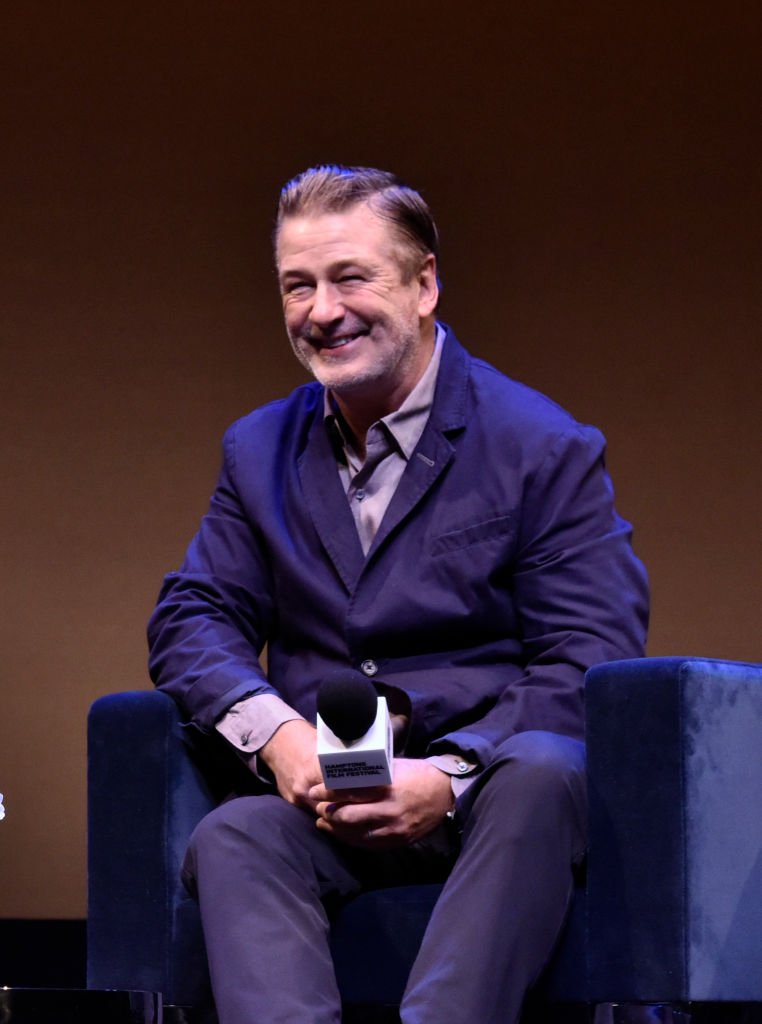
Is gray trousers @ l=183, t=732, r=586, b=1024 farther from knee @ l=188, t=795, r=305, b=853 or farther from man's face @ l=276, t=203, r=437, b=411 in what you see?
man's face @ l=276, t=203, r=437, b=411

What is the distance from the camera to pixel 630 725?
1.78m

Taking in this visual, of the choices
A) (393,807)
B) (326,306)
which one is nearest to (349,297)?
(326,306)

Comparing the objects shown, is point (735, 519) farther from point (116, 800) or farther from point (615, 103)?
point (116, 800)

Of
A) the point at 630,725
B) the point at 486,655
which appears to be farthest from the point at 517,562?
the point at 630,725

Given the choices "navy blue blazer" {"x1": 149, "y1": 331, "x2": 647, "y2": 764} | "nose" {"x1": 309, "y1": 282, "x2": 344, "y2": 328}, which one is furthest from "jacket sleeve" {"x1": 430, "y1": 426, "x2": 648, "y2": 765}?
"nose" {"x1": 309, "y1": 282, "x2": 344, "y2": 328}

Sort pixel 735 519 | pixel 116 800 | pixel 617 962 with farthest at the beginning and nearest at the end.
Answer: pixel 735 519 < pixel 116 800 < pixel 617 962

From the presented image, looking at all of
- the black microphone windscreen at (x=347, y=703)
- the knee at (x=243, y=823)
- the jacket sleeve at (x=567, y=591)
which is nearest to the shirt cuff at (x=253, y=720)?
the knee at (x=243, y=823)

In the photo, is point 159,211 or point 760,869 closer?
point 760,869

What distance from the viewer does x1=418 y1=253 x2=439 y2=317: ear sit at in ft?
7.32

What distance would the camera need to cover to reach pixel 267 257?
3.92 m

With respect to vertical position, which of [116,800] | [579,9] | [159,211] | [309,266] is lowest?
[116,800]

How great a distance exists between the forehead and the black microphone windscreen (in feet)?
2.32

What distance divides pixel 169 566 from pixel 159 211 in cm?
84

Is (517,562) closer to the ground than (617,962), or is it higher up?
higher up
